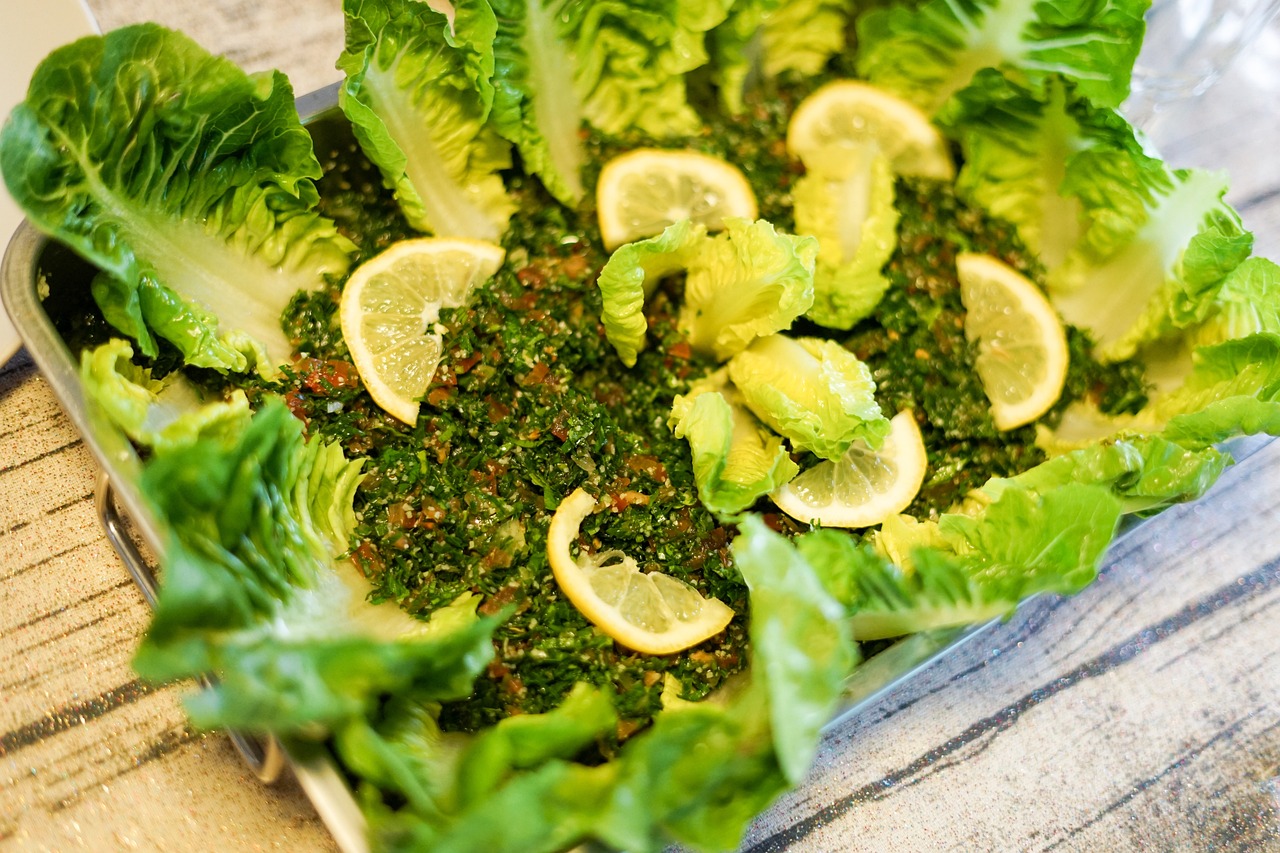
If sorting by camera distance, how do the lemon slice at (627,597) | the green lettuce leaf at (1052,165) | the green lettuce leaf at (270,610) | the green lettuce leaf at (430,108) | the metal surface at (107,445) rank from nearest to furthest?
the green lettuce leaf at (270,610)
the metal surface at (107,445)
the lemon slice at (627,597)
the green lettuce leaf at (430,108)
the green lettuce leaf at (1052,165)

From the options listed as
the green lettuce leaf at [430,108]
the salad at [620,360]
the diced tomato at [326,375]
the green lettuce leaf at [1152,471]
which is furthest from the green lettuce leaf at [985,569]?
the green lettuce leaf at [430,108]

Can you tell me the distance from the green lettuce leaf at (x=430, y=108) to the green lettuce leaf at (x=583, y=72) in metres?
0.07

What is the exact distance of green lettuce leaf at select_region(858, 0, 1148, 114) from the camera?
5.79 feet

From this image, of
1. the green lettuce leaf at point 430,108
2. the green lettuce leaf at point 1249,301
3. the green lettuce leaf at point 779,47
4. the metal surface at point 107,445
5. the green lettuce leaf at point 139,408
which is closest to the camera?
the metal surface at point 107,445

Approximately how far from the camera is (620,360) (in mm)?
1786

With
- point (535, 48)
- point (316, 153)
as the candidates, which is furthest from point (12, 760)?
point (535, 48)

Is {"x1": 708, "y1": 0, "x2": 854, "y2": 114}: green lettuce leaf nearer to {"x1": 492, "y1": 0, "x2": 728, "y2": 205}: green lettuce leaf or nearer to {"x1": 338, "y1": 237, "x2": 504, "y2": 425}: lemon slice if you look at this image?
{"x1": 492, "y1": 0, "x2": 728, "y2": 205}: green lettuce leaf

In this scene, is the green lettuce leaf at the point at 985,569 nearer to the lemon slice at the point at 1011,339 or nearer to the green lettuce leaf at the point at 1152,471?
the green lettuce leaf at the point at 1152,471

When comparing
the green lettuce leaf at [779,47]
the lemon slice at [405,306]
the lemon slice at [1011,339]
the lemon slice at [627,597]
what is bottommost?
the lemon slice at [627,597]

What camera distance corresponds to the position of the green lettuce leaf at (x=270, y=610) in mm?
1071

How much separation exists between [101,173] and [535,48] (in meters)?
0.83

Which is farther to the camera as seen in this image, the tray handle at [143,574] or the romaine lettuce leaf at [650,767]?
the tray handle at [143,574]

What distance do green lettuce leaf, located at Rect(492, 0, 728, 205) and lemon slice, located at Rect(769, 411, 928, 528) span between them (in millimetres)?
792

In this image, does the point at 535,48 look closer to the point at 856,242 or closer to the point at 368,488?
the point at 856,242
